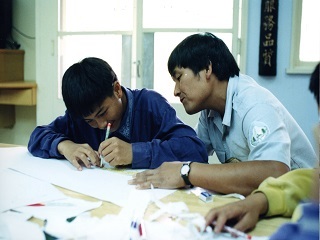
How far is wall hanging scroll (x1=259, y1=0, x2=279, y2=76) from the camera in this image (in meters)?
2.55

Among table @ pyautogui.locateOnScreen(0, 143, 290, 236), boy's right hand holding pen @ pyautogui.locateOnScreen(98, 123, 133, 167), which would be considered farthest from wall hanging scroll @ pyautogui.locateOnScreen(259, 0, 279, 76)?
table @ pyautogui.locateOnScreen(0, 143, 290, 236)

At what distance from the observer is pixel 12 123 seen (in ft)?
11.1

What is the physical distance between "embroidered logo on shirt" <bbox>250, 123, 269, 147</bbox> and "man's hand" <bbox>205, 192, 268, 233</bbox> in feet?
1.07

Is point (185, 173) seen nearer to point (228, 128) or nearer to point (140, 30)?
point (228, 128)

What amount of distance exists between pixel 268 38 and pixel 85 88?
1.70 metres

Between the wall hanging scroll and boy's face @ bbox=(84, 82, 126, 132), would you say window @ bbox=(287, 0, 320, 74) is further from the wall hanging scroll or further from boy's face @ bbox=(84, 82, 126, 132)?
boy's face @ bbox=(84, 82, 126, 132)

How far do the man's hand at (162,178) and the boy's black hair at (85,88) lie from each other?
318mm

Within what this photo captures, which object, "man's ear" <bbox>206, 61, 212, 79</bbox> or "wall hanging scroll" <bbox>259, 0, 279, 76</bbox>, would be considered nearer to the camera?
"man's ear" <bbox>206, 61, 212, 79</bbox>

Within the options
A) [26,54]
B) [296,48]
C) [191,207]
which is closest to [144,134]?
[191,207]

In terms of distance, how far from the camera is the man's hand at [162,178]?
1023 mm

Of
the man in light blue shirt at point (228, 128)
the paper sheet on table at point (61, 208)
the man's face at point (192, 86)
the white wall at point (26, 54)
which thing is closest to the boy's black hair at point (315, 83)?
the man in light blue shirt at point (228, 128)

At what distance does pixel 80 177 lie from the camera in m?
1.13

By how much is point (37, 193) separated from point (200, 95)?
69 cm

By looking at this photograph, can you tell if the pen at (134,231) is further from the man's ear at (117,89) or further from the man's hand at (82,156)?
the man's ear at (117,89)
